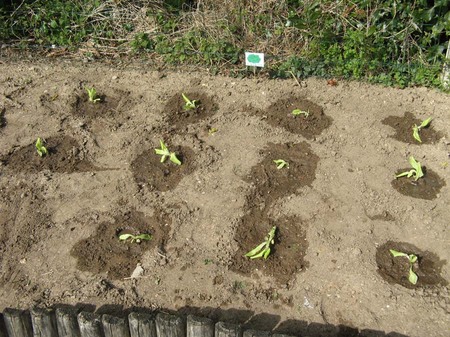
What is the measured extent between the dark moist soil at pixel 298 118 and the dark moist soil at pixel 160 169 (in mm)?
1156

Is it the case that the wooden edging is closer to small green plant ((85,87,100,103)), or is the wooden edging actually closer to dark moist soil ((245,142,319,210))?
dark moist soil ((245,142,319,210))

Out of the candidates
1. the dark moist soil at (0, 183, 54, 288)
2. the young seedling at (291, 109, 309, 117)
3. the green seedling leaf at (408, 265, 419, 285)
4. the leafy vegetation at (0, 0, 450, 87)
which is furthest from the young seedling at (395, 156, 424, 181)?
the dark moist soil at (0, 183, 54, 288)

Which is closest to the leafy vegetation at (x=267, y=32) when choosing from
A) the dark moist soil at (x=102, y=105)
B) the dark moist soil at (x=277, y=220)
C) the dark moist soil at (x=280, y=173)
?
the dark moist soil at (x=102, y=105)

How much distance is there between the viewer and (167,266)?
4203 millimetres

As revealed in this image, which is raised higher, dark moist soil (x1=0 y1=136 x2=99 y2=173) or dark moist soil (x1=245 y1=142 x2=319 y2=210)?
dark moist soil (x1=245 y1=142 x2=319 y2=210)

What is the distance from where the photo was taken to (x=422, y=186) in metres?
Result: 4.89

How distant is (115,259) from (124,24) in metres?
4.20

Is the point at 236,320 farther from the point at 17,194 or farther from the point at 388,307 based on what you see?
the point at 17,194

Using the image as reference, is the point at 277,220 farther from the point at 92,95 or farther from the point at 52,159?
the point at 92,95

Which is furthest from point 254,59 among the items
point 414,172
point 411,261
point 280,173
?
point 411,261

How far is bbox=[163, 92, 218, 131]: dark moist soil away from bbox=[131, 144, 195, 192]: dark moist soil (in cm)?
51

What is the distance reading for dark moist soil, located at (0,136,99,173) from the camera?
5.25 meters

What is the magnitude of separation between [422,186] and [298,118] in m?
1.62

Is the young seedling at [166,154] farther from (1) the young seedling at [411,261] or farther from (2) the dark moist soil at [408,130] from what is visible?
(2) the dark moist soil at [408,130]
